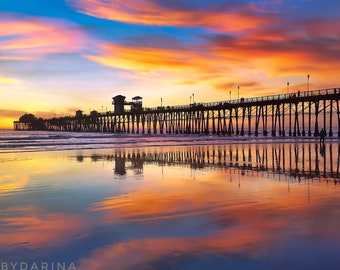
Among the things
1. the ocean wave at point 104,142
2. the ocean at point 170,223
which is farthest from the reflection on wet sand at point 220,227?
the ocean wave at point 104,142

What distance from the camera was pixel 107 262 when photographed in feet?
15.2

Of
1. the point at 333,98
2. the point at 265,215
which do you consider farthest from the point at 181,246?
the point at 333,98

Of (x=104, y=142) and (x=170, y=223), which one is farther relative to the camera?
(x=104, y=142)

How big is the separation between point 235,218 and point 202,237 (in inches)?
50.4

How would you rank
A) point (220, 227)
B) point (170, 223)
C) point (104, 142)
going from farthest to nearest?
point (104, 142) < point (170, 223) < point (220, 227)

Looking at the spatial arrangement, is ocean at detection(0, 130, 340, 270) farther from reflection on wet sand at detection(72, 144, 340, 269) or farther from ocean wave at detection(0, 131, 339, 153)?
ocean wave at detection(0, 131, 339, 153)

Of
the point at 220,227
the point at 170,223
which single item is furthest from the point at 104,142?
the point at 220,227

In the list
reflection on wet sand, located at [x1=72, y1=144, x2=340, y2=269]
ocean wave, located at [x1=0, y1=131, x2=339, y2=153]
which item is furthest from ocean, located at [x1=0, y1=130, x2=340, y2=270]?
ocean wave, located at [x1=0, y1=131, x2=339, y2=153]

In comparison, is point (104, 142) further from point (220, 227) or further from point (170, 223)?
point (220, 227)

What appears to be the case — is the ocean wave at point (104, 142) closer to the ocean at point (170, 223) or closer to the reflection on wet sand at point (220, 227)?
the ocean at point (170, 223)

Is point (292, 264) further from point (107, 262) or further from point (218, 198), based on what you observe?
point (218, 198)

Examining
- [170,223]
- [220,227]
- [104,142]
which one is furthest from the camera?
[104,142]

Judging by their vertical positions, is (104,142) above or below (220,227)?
below

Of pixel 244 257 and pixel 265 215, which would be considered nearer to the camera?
pixel 244 257
